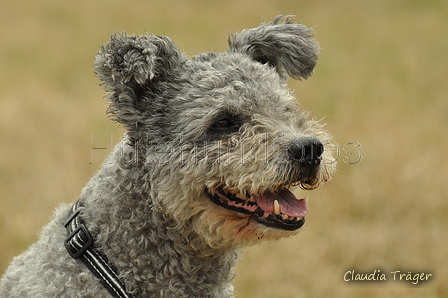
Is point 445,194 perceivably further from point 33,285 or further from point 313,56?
point 33,285

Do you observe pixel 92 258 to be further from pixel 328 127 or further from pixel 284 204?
pixel 328 127

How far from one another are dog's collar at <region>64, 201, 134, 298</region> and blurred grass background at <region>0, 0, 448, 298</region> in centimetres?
67

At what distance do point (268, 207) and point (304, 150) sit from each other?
1.25ft

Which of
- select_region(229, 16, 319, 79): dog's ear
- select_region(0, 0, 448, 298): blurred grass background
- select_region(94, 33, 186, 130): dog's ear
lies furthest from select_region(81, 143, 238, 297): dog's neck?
select_region(229, 16, 319, 79): dog's ear

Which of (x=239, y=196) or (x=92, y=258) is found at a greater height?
(x=239, y=196)

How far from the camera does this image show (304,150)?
284cm

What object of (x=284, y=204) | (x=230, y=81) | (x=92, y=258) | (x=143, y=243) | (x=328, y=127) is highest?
(x=328, y=127)

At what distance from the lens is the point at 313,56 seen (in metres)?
3.70

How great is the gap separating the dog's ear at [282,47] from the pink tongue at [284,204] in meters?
0.99

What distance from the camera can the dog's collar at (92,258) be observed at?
2.91 metres

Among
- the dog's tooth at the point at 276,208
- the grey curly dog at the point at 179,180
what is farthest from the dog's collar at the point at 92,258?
the dog's tooth at the point at 276,208

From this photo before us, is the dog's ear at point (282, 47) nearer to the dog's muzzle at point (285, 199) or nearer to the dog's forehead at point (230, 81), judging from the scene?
the dog's forehead at point (230, 81)

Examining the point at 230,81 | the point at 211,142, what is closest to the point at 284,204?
the point at 211,142

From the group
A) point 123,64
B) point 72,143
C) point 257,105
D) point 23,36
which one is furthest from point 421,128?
point 23,36
